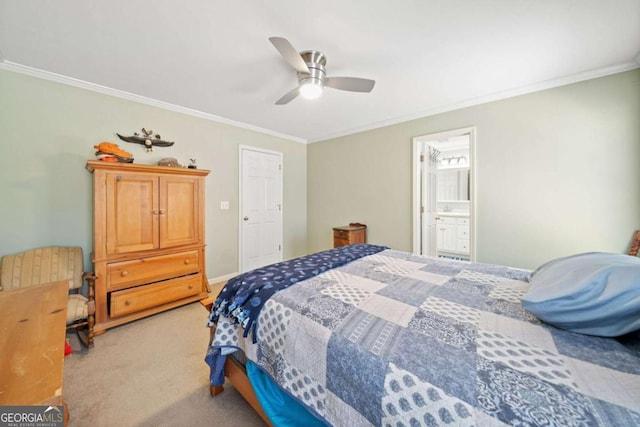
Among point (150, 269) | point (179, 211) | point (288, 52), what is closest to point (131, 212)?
point (179, 211)

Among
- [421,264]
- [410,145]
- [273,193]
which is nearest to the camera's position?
[421,264]

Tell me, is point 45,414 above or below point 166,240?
below

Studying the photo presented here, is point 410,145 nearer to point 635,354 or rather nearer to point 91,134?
point 635,354

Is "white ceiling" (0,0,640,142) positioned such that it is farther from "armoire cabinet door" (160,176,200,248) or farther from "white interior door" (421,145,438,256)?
"armoire cabinet door" (160,176,200,248)

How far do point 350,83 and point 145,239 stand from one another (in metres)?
2.49

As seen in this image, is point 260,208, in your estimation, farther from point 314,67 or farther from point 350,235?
point 314,67

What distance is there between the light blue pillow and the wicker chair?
3026mm

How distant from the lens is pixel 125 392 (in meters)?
1.51

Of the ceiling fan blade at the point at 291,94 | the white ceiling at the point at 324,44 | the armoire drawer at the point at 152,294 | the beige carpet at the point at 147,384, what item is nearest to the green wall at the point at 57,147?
the white ceiling at the point at 324,44

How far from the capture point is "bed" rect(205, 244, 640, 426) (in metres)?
0.60

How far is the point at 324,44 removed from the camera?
5.97 ft

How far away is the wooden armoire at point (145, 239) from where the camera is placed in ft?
6.95

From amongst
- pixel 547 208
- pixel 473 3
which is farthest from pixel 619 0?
pixel 547 208

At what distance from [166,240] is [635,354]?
A: 3.19 m
